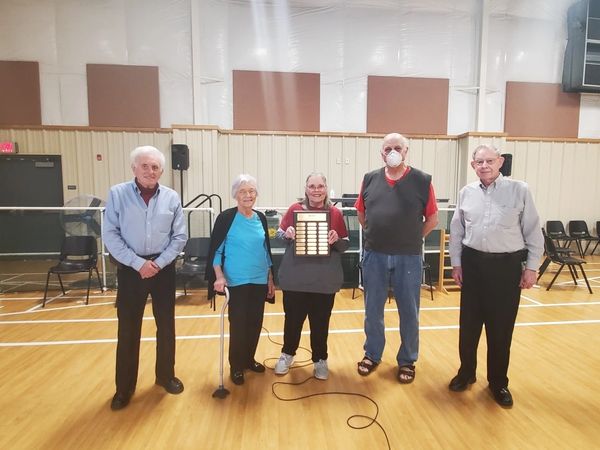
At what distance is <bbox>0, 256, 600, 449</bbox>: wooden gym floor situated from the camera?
6.32 feet

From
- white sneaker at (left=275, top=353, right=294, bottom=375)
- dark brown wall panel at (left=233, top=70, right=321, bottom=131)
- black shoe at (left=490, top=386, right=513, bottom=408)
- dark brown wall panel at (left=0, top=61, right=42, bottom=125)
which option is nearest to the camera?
black shoe at (left=490, top=386, right=513, bottom=408)

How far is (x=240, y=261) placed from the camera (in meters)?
2.40

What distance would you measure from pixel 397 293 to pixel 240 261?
1.17 meters

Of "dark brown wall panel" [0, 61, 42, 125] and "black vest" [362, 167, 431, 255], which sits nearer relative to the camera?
"black vest" [362, 167, 431, 255]

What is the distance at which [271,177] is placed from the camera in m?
7.90

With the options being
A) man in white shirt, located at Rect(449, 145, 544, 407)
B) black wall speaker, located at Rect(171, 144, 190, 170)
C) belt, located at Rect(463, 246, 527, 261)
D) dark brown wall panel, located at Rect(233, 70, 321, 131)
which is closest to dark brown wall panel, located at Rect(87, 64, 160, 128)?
black wall speaker, located at Rect(171, 144, 190, 170)

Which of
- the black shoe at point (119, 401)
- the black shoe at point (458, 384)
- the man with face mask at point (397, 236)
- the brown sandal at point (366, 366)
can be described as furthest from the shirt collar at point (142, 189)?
the black shoe at point (458, 384)

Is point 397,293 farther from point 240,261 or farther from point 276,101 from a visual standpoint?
point 276,101

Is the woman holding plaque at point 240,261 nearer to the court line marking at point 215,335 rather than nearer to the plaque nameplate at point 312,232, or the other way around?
the plaque nameplate at point 312,232

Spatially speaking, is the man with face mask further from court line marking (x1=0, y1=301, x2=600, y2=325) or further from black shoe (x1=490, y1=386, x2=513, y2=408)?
court line marking (x1=0, y1=301, x2=600, y2=325)

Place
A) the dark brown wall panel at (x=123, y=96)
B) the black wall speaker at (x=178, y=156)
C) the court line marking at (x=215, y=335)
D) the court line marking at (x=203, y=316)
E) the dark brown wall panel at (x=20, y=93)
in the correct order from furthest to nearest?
the dark brown wall panel at (x=123, y=96), the dark brown wall panel at (x=20, y=93), the black wall speaker at (x=178, y=156), the court line marking at (x=203, y=316), the court line marking at (x=215, y=335)

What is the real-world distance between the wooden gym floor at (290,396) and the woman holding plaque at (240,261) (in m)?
0.47

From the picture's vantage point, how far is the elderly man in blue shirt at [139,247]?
2.14 m

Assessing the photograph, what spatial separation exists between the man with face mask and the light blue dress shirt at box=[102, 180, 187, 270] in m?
1.40
